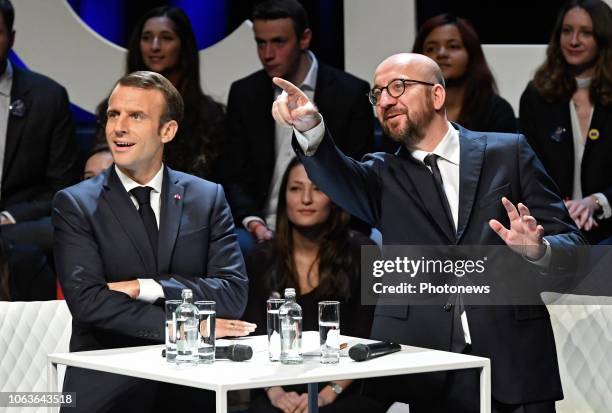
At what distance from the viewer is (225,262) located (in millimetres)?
4031

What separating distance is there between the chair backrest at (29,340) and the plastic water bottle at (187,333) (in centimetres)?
126

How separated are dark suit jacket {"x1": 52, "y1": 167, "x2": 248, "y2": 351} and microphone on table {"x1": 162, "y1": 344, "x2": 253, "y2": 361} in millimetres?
313

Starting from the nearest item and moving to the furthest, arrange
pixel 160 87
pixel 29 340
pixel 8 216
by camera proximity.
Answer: pixel 160 87
pixel 29 340
pixel 8 216

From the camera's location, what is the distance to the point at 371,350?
3580 millimetres

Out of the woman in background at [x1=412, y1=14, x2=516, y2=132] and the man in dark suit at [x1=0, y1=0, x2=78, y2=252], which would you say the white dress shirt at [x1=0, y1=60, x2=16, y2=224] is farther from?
the woman in background at [x1=412, y1=14, x2=516, y2=132]

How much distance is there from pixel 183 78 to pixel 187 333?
307 cm

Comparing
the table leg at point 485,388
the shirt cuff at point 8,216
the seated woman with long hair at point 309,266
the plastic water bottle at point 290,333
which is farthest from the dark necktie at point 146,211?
the shirt cuff at point 8,216

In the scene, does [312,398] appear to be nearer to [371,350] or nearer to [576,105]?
[371,350]

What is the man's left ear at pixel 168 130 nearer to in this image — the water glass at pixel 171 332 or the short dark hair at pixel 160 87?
the short dark hair at pixel 160 87

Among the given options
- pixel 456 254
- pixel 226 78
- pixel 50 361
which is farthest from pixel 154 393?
pixel 226 78

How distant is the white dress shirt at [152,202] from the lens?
3811mm

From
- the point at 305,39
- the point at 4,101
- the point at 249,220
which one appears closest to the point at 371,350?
the point at 249,220

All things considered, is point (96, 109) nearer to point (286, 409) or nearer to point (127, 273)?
point (286, 409)

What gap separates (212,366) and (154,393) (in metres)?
0.50
